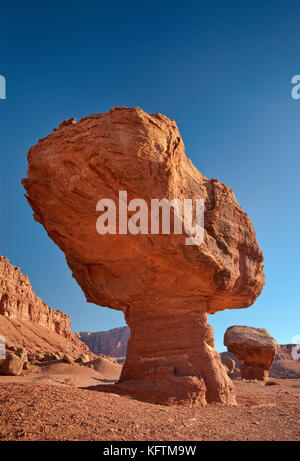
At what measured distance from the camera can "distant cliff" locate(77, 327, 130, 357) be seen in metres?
123

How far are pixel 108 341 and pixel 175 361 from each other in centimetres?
12583

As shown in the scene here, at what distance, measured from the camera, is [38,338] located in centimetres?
4038

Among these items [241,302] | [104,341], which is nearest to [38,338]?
[241,302]

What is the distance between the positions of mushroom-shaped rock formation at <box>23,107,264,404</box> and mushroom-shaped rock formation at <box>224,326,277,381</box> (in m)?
14.9

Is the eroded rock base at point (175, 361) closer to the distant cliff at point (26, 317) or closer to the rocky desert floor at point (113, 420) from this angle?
the rocky desert floor at point (113, 420)

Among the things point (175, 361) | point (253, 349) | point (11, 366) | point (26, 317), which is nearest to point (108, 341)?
point (26, 317)

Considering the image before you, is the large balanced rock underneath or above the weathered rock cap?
underneath

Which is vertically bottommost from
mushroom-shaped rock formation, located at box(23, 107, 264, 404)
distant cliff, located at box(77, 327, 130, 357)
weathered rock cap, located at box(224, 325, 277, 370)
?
distant cliff, located at box(77, 327, 130, 357)

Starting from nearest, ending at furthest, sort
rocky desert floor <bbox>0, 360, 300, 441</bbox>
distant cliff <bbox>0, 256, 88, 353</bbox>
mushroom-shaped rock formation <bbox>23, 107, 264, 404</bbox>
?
rocky desert floor <bbox>0, 360, 300, 441</bbox> < mushroom-shaped rock formation <bbox>23, 107, 264, 404</bbox> < distant cliff <bbox>0, 256, 88, 353</bbox>

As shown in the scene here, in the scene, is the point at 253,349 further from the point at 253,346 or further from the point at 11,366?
the point at 11,366

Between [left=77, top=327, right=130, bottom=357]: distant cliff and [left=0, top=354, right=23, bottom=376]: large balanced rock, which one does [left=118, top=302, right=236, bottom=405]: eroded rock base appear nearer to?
[left=0, top=354, right=23, bottom=376]: large balanced rock

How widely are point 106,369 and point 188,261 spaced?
21.5 m

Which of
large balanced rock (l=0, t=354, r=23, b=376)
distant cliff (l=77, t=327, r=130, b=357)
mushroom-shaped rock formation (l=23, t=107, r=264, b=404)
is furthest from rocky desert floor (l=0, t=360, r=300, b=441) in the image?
distant cliff (l=77, t=327, r=130, b=357)

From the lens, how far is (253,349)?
24016mm
